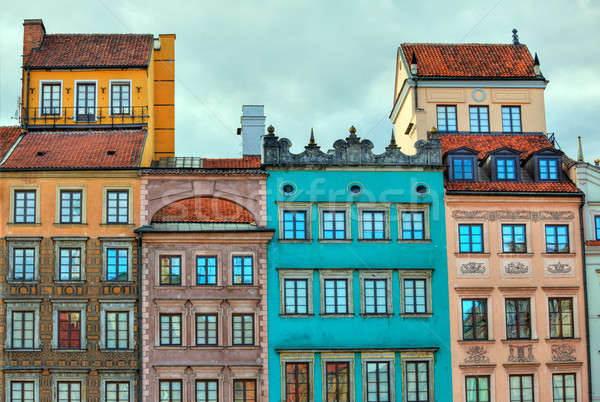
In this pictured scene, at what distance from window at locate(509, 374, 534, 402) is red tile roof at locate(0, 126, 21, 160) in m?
26.7

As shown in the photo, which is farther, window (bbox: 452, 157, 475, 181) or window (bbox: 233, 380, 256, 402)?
window (bbox: 452, 157, 475, 181)

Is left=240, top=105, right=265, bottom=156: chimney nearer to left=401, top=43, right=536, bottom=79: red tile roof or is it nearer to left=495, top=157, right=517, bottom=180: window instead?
left=401, top=43, right=536, bottom=79: red tile roof

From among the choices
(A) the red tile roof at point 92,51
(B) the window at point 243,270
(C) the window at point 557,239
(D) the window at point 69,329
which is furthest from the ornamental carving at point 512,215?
(D) the window at point 69,329

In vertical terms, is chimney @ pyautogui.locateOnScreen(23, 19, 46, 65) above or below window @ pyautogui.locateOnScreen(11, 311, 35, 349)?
above

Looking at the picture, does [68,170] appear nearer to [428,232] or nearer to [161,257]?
[161,257]

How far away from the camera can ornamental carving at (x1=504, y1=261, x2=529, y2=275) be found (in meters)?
44.8

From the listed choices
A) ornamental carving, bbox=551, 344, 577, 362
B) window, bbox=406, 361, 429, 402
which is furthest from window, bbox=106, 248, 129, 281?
ornamental carving, bbox=551, 344, 577, 362

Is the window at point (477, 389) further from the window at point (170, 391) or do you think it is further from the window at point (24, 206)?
the window at point (24, 206)

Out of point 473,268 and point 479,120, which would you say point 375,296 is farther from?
point 479,120

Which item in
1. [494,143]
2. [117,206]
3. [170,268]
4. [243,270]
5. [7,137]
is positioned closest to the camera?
[170,268]

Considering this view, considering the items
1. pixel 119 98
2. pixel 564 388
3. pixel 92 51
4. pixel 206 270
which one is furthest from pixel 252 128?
pixel 564 388

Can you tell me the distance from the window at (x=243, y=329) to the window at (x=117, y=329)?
4.94 m

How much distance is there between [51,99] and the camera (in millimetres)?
48188

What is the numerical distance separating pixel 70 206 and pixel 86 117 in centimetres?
588
